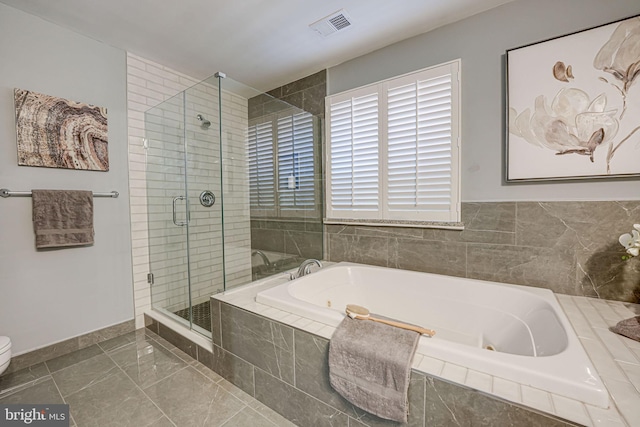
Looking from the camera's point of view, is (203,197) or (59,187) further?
(203,197)

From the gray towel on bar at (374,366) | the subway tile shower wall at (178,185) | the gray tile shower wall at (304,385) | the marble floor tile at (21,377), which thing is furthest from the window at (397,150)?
the marble floor tile at (21,377)

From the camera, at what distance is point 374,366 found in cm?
110

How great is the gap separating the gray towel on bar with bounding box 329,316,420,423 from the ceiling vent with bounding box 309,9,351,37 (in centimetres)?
210

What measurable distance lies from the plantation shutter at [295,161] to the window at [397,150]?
22 centimetres

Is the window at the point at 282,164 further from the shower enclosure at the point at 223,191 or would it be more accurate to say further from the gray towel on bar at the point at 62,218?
the gray towel on bar at the point at 62,218

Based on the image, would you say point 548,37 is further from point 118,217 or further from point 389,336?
point 118,217

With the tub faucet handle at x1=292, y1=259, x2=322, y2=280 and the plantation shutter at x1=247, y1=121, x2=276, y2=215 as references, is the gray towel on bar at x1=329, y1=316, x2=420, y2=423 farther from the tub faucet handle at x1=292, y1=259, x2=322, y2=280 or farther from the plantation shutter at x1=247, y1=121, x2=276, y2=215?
the plantation shutter at x1=247, y1=121, x2=276, y2=215

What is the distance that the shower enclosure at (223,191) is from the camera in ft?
6.99

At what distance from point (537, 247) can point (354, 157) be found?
1568 millimetres

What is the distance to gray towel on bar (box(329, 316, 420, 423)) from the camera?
3.38ft

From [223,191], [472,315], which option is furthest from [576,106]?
[223,191]

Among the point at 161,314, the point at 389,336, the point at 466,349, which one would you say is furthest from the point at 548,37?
the point at 161,314

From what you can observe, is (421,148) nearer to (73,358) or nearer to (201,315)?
(201,315)

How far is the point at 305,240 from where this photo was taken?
8.93ft
